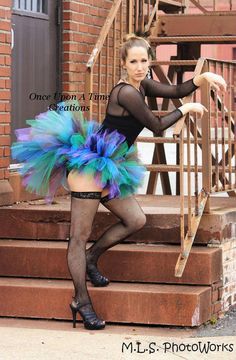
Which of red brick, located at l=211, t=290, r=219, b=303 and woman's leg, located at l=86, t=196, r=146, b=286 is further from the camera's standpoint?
red brick, located at l=211, t=290, r=219, b=303

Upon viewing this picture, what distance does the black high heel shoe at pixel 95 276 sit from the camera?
740 cm

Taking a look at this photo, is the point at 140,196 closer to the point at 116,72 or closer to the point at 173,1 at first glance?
the point at 116,72

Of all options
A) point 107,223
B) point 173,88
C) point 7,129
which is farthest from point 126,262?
point 7,129

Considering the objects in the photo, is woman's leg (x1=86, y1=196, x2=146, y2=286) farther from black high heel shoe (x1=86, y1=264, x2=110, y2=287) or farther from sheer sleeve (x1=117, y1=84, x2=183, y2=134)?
sheer sleeve (x1=117, y1=84, x2=183, y2=134)

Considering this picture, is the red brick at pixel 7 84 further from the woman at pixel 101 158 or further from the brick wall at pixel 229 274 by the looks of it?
the brick wall at pixel 229 274

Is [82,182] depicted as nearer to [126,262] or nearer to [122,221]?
[122,221]

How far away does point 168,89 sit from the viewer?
743 cm

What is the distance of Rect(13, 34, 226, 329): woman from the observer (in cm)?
702

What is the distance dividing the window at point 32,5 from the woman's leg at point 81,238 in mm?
2611

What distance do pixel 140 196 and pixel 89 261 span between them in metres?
2.22

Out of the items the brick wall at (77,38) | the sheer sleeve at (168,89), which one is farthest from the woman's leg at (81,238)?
the brick wall at (77,38)

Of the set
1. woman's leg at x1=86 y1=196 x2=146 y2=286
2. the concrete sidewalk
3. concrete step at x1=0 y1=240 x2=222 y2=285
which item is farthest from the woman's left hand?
the concrete sidewalk

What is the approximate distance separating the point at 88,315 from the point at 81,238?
52 cm

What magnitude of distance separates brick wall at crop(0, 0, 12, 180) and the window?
47cm
